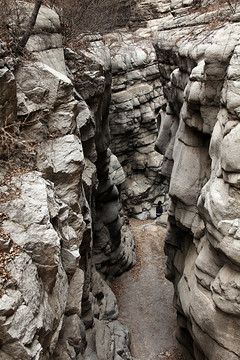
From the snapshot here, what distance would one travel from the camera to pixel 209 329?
8.34 metres

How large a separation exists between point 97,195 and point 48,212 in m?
11.3

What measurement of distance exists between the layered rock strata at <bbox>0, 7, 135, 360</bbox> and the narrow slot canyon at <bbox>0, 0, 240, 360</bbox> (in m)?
0.03

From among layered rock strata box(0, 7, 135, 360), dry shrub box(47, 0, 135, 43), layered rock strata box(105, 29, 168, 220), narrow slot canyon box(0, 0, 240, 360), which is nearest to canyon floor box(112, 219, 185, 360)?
narrow slot canyon box(0, 0, 240, 360)

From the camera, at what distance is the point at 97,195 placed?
17.7 meters

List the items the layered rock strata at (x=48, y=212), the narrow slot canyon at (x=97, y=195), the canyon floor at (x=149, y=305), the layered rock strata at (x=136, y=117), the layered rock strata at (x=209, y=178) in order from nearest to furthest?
the layered rock strata at (x=48, y=212), the narrow slot canyon at (x=97, y=195), the layered rock strata at (x=209, y=178), the canyon floor at (x=149, y=305), the layered rock strata at (x=136, y=117)

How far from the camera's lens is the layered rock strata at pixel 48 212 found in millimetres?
5336

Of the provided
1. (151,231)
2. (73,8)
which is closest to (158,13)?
(73,8)

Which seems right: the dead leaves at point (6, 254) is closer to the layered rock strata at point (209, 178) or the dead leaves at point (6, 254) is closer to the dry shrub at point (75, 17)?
the layered rock strata at point (209, 178)

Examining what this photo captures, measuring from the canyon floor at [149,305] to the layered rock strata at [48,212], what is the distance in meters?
1.08

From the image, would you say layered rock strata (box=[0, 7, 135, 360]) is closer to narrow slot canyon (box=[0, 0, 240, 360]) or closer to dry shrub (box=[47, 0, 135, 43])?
narrow slot canyon (box=[0, 0, 240, 360])

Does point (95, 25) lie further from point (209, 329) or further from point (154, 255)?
point (209, 329)

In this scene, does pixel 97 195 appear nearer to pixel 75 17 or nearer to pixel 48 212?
pixel 75 17

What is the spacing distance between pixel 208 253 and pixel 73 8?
12253 mm

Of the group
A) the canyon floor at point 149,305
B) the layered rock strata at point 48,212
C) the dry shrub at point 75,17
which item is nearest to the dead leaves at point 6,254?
the layered rock strata at point 48,212
